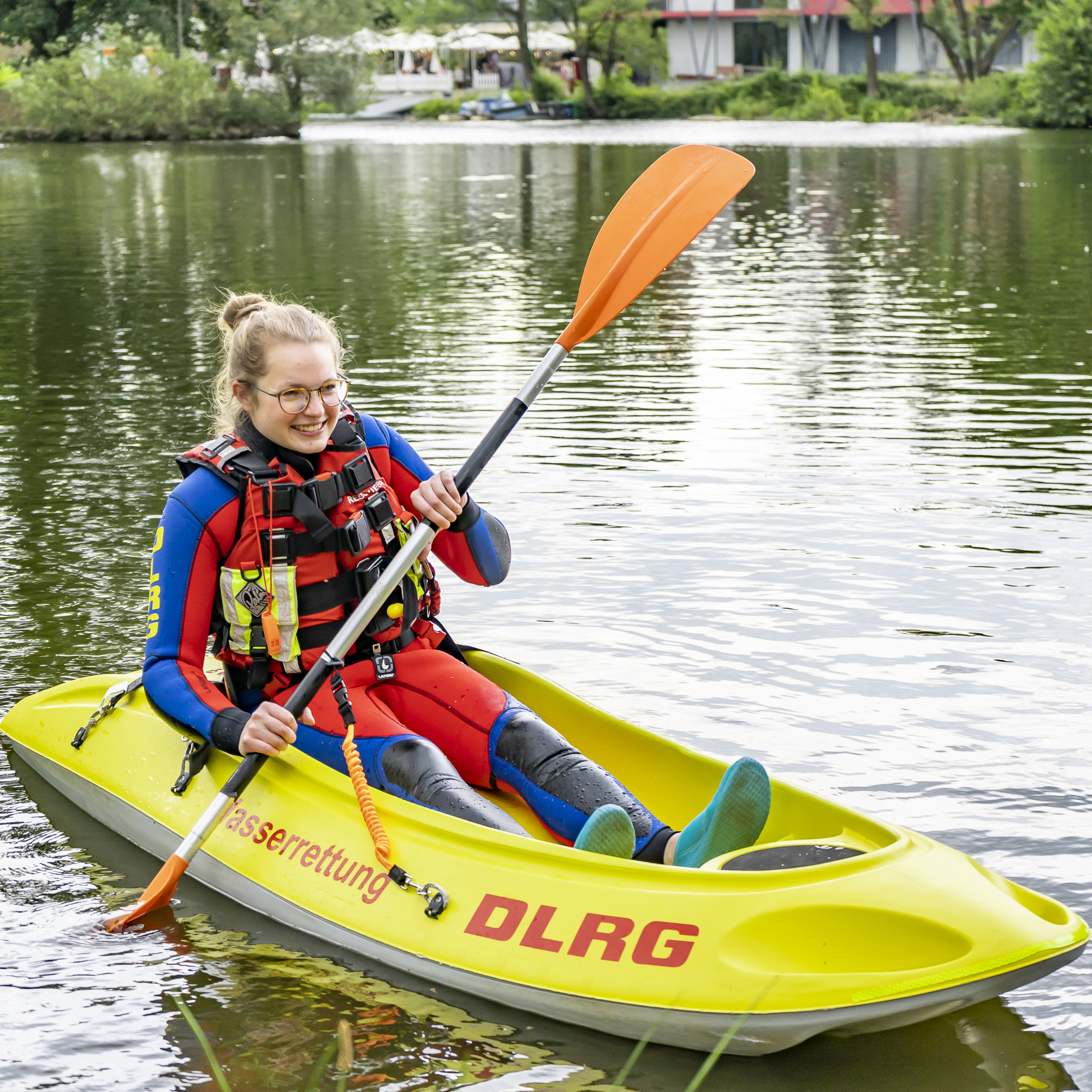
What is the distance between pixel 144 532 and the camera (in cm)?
640

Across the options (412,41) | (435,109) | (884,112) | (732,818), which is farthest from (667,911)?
(412,41)

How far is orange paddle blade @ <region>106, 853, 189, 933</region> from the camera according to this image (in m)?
3.34

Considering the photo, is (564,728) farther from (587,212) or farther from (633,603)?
(587,212)

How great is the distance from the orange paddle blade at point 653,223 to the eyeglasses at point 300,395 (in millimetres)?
639

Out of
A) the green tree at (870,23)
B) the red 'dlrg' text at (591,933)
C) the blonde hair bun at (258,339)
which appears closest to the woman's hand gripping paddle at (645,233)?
the blonde hair bun at (258,339)

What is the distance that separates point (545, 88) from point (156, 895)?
56399mm

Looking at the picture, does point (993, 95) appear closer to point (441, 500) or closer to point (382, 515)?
point (382, 515)

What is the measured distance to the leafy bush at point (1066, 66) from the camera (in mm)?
39219

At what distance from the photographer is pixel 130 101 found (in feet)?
135

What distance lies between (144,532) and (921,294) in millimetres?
8141

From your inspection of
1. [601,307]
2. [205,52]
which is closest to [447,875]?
[601,307]

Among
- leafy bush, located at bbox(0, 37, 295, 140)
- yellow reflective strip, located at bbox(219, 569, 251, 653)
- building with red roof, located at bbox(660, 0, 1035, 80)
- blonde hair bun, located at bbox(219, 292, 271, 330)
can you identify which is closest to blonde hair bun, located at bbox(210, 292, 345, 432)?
blonde hair bun, located at bbox(219, 292, 271, 330)

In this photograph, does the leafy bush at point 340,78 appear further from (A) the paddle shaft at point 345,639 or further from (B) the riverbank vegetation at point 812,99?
(A) the paddle shaft at point 345,639

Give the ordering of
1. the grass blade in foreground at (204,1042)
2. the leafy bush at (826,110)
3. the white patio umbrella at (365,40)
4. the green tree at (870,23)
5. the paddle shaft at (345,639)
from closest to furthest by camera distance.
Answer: the grass blade in foreground at (204,1042) → the paddle shaft at (345,639) → the white patio umbrella at (365,40) → the green tree at (870,23) → the leafy bush at (826,110)
